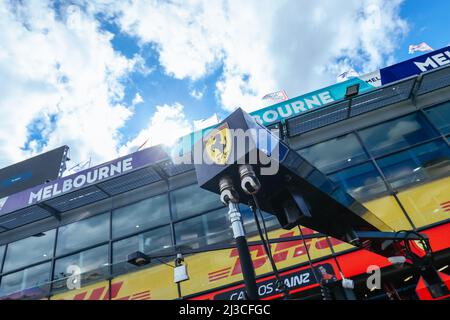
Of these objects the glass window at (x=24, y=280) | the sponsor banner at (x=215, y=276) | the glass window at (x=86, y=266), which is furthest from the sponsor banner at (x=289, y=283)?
the glass window at (x=24, y=280)

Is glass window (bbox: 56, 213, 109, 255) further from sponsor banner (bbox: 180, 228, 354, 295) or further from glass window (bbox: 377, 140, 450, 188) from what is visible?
glass window (bbox: 377, 140, 450, 188)

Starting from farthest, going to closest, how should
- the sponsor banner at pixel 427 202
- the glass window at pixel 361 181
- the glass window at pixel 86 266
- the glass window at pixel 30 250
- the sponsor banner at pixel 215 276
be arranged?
the glass window at pixel 30 250
the glass window at pixel 86 266
the glass window at pixel 361 181
the sponsor banner at pixel 427 202
the sponsor banner at pixel 215 276

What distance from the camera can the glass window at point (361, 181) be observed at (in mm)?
8672

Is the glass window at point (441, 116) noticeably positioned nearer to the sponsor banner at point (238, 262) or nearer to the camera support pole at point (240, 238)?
the sponsor banner at point (238, 262)

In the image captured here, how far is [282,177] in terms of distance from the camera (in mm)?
2111

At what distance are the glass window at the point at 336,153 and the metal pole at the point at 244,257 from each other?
838cm

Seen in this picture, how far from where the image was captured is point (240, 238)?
66.1 inches

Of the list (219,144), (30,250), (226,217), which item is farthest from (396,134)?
(30,250)

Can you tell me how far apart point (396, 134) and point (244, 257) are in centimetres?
1014

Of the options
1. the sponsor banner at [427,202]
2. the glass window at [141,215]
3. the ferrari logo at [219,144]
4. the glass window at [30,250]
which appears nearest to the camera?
the ferrari logo at [219,144]

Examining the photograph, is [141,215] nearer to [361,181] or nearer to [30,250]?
[30,250]

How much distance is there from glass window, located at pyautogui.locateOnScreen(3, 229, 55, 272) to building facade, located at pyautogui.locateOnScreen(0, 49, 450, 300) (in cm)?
5
